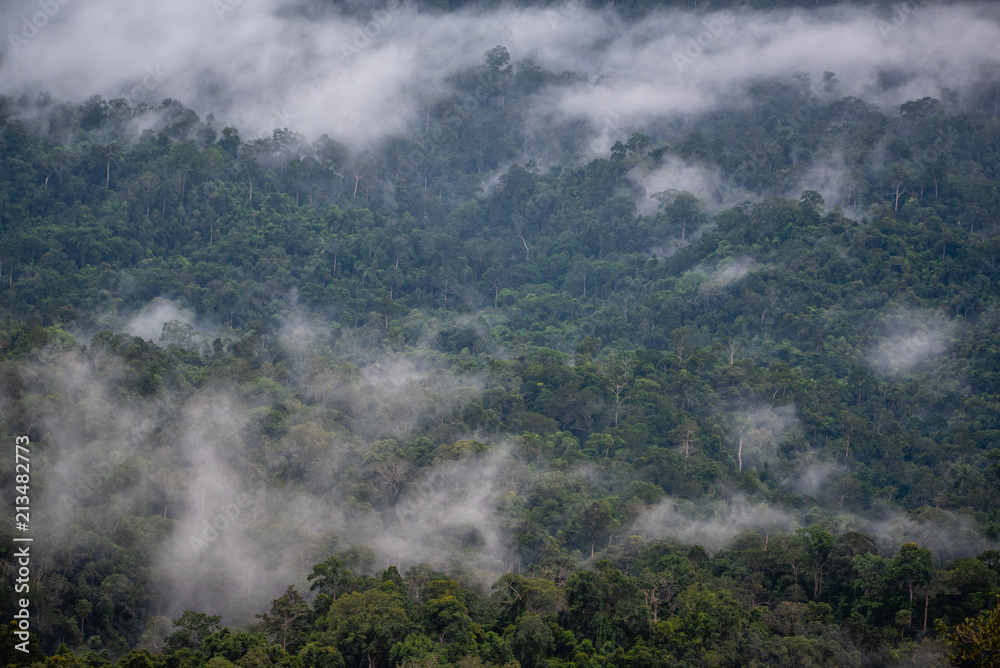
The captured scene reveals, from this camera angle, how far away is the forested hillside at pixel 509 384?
114 feet

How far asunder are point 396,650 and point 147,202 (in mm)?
44264

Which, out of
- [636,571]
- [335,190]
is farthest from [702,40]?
[636,571]

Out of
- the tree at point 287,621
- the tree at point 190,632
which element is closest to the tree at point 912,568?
the tree at point 287,621

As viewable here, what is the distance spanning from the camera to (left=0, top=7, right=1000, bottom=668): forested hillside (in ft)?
114

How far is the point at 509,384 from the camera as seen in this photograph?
54719 millimetres

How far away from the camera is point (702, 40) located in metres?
106

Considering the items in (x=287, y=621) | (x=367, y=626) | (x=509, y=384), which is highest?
(x=509, y=384)

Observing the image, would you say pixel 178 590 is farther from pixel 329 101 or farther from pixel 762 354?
pixel 329 101

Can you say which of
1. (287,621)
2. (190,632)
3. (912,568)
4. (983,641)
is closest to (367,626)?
(287,621)

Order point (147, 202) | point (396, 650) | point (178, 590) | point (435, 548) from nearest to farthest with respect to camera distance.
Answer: point (396, 650)
point (178, 590)
point (435, 548)
point (147, 202)

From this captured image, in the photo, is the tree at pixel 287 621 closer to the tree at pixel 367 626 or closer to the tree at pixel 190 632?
the tree at pixel 367 626

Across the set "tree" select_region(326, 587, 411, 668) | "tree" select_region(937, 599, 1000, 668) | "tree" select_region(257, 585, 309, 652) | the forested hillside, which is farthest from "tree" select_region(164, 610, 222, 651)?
"tree" select_region(937, 599, 1000, 668)

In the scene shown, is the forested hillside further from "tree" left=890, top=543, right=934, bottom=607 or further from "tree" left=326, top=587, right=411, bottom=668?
"tree" left=890, top=543, right=934, bottom=607

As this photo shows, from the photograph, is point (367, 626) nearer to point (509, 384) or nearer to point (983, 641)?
point (983, 641)
